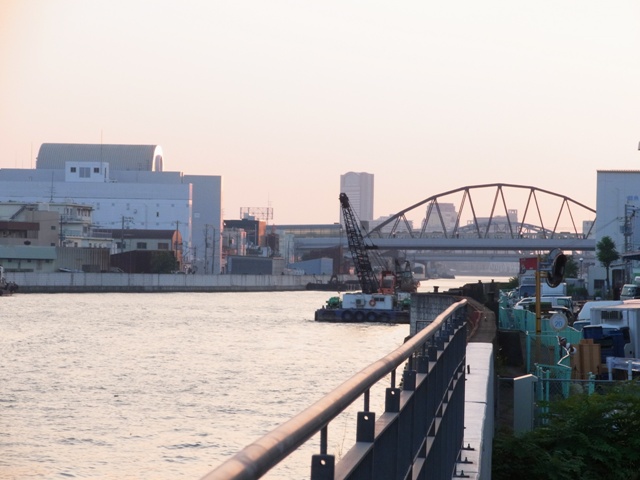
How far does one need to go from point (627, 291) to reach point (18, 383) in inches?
1088

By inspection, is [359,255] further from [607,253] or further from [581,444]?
[581,444]

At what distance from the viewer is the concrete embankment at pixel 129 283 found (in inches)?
5881

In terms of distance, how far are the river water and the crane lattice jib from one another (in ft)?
121

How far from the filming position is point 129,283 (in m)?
166

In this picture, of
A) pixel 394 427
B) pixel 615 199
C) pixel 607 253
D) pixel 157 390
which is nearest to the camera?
pixel 394 427

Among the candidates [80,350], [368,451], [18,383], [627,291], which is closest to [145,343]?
[80,350]

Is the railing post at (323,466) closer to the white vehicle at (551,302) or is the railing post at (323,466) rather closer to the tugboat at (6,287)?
the white vehicle at (551,302)

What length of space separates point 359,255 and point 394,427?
115m

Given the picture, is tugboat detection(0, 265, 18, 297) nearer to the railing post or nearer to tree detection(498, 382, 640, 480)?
tree detection(498, 382, 640, 480)

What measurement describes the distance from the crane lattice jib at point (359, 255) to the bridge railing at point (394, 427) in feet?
346

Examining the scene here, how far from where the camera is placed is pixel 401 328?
298 ft

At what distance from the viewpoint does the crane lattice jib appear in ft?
384

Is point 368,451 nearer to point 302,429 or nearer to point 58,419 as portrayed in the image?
point 302,429

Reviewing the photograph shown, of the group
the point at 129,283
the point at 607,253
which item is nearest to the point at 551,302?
the point at 607,253
